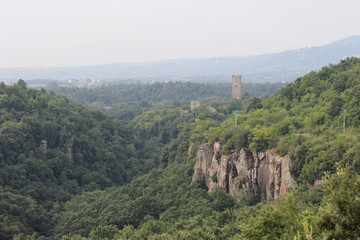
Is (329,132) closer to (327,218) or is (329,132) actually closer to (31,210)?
(327,218)

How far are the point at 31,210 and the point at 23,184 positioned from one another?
256 inches

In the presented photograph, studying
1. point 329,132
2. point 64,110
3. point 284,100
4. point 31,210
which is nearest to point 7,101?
point 64,110

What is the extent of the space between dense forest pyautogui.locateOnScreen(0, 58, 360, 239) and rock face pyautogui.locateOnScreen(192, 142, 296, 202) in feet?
1.61

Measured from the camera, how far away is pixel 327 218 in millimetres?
11273

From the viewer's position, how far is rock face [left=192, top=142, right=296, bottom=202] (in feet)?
87.2

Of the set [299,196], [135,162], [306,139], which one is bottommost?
[135,162]

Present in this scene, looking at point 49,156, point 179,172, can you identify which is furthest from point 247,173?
point 49,156

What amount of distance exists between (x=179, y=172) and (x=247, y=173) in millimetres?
11849

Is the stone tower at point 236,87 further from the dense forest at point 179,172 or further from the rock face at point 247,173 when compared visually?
the rock face at point 247,173

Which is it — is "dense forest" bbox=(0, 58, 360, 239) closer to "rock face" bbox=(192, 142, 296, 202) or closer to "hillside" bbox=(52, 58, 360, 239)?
"hillside" bbox=(52, 58, 360, 239)

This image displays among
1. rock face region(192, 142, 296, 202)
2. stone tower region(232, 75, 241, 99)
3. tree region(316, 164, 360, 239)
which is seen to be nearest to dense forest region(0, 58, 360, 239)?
tree region(316, 164, 360, 239)

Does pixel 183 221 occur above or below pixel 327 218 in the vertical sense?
below

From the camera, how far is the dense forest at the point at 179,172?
15.8m

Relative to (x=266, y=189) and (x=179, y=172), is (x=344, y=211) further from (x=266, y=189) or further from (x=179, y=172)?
(x=179, y=172)
